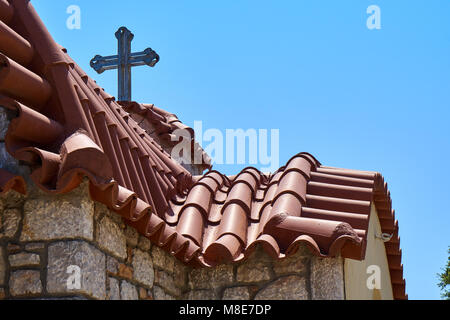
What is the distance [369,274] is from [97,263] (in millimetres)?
2697

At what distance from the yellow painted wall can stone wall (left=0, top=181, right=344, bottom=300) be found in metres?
0.31

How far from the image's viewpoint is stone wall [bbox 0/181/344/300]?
3.58 meters

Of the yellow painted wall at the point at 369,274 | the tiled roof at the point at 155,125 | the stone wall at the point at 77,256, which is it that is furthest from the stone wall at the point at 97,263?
the tiled roof at the point at 155,125

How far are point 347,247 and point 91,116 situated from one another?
198 centimetres

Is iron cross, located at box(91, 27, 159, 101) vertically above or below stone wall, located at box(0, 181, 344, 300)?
above

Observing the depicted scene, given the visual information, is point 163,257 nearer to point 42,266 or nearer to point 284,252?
point 284,252

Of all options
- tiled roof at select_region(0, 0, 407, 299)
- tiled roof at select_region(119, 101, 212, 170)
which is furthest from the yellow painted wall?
tiled roof at select_region(119, 101, 212, 170)

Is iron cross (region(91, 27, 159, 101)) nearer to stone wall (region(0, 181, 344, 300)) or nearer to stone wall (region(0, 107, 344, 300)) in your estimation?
stone wall (region(0, 181, 344, 300))

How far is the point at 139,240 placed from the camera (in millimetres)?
4383

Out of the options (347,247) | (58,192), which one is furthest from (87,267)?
(347,247)
